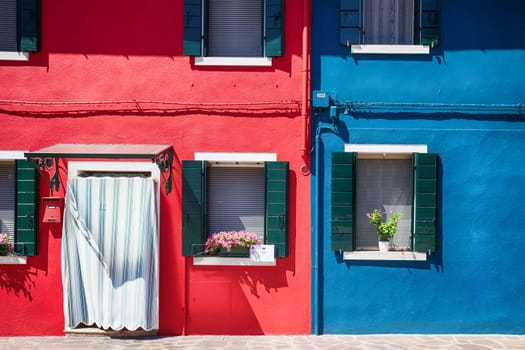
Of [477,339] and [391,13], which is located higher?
[391,13]

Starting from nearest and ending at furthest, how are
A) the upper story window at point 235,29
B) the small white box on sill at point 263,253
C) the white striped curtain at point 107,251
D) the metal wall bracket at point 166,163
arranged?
the metal wall bracket at point 166,163 < the white striped curtain at point 107,251 < the small white box on sill at point 263,253 < the upper story window at point 235,29

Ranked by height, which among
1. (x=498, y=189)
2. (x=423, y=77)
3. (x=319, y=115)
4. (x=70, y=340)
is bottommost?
(x=70, y=340)

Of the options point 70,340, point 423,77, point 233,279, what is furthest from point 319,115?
point 70,340

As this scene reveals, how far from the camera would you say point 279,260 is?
8055 mm

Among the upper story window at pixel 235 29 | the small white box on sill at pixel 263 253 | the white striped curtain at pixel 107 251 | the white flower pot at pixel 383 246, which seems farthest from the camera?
the upper story window at pixel 235 29

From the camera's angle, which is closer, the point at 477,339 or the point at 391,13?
the point at 477,339

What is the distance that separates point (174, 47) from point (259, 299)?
392cm

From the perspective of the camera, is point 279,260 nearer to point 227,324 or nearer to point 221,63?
point 227,324

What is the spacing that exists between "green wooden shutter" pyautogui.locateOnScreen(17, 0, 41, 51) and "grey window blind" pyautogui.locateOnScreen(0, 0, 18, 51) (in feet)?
1.07

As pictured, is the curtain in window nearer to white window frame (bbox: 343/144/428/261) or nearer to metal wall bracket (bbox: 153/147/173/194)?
white window frame (bbox: 343/144/428/261)

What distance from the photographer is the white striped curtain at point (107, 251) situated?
7.74 meters

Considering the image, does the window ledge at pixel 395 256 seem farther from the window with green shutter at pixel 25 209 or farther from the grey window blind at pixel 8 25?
the grey window blind at pixel 8 25

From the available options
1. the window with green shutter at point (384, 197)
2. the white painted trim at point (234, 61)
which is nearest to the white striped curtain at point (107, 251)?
the white painted trim at point (234, 61)

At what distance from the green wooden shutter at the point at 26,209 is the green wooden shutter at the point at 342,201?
4349 mm
